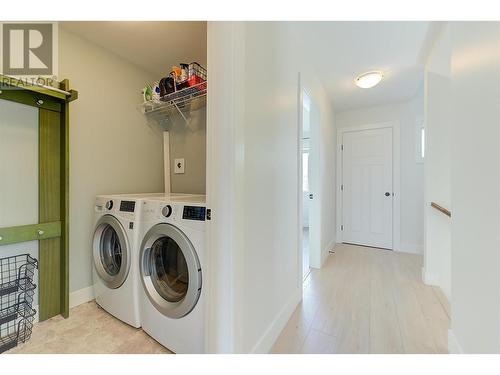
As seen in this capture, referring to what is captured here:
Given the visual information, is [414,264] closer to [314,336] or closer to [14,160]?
[314,336]

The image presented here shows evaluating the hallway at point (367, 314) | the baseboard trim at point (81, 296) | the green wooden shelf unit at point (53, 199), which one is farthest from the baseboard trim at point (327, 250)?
the green wooden shelf unit at point (53, 199)

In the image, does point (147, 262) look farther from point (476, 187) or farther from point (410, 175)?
point (410, 175)

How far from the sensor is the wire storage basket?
4.38 feet

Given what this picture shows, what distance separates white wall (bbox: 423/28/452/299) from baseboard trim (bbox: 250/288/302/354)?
148cm

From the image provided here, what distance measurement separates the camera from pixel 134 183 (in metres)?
2.12

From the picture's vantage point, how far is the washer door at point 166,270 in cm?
118

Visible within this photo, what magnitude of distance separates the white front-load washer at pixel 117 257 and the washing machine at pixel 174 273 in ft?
0.25

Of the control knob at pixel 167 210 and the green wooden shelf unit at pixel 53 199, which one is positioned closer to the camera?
the control knob at pixel 167 210

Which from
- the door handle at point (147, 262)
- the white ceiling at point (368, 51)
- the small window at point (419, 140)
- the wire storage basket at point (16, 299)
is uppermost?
the white ceiling at point (368, 51)

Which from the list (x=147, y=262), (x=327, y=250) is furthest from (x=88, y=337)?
(x=327, y=250)

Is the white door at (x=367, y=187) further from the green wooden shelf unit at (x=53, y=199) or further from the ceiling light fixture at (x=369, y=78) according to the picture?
the green wooden shelf unit at (x=53, y=199)

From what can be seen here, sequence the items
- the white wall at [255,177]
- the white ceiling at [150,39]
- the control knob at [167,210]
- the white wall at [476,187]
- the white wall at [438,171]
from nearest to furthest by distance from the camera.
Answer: the white wall at [476,187]
the white wall at [255,177]
the control knob at [167,210]
the white ceiling at [150,39]
the white wall at [438,171]

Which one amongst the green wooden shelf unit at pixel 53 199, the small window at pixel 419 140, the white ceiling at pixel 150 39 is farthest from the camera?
the small window at pixel 419 140
